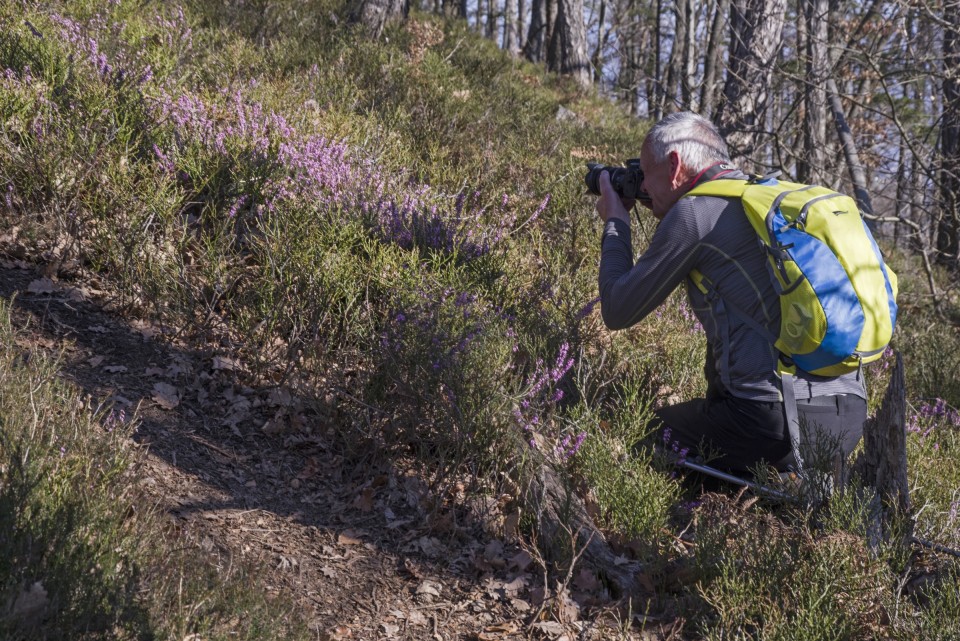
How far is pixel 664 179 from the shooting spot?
3.73m

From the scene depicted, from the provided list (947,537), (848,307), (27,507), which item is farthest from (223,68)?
(947,537)

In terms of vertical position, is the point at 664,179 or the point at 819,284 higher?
the point at 664,179

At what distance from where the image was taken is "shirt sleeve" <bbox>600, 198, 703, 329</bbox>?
Answer: 11.5 feet

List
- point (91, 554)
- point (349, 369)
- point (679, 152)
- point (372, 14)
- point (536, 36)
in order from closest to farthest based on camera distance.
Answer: point (91, 554), point (679, 152), point (349, 369), point (372, 14), point (536, 36)

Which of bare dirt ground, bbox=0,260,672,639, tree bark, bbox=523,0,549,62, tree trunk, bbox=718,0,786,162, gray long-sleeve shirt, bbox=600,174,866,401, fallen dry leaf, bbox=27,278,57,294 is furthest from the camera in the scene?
tree bark, bbox=523,0,549,62

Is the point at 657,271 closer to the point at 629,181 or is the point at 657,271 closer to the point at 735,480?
the point at 629,181

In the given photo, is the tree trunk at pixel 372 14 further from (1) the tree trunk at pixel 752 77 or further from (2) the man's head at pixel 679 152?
(2) the man's head at pixel 679 152

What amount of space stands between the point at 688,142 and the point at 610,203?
0.52 metres

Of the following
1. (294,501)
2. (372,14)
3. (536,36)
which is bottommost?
(294,501)

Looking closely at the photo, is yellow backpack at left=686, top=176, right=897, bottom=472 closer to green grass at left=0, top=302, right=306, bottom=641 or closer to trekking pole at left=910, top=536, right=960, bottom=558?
trekking pole at left=910, top=536, right=960, bottom=558

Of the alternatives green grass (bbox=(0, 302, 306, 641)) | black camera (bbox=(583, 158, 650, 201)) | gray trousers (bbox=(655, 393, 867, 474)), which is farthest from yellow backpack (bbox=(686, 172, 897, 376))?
green grass (bbox=(0, 302, 306, 641))

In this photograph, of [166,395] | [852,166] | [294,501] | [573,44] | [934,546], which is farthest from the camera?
[573,44]

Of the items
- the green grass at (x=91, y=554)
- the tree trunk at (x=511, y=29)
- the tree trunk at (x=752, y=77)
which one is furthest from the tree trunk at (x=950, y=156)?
the tree trunk at (x=511, y=29)

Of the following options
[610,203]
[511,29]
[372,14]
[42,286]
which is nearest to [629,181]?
[610,203]
